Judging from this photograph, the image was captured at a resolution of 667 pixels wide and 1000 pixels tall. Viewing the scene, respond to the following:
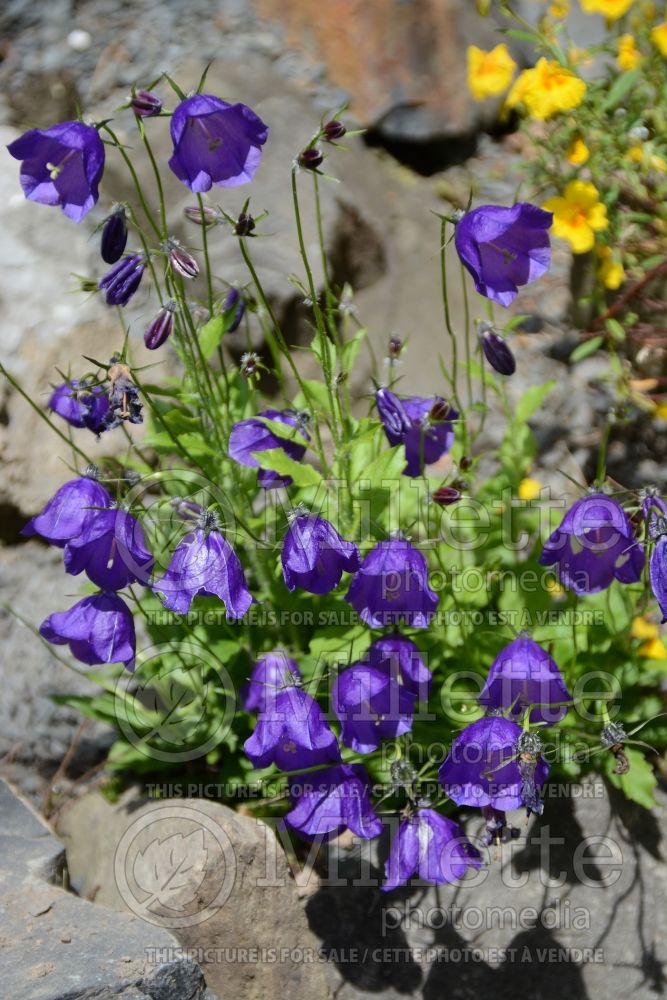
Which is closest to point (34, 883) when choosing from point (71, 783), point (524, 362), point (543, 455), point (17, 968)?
point (17, 968)

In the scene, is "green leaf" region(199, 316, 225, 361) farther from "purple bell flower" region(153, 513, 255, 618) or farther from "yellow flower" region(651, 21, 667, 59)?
"yellow flower" region(651, 21, 667, 59)

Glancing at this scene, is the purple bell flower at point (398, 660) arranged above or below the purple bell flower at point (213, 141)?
below

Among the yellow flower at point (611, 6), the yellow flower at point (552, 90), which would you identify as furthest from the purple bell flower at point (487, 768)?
the yellow flower at point (611, 6)

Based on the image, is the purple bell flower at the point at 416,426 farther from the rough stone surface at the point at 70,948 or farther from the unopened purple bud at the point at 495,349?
the rough stone surface at the point at 70,948

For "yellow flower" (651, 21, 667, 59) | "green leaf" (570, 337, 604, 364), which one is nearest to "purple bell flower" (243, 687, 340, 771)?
"green leaf" (570, 337, 604, 364)

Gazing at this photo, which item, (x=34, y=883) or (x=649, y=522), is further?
(x=34, y=883)

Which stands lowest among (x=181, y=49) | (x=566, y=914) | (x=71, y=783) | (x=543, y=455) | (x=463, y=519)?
(x=566, y=914)

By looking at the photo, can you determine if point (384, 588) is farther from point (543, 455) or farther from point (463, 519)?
point (543, 455)
